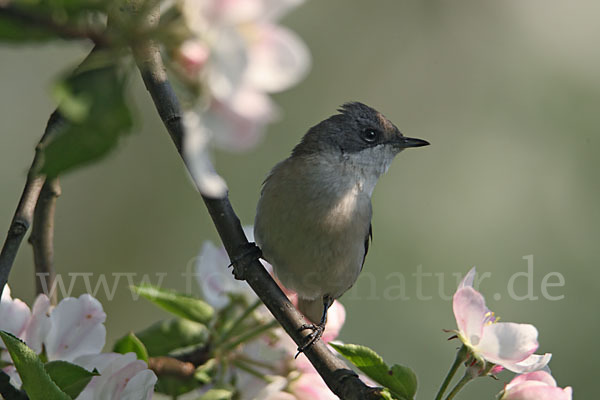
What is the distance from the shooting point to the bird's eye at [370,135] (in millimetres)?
3561

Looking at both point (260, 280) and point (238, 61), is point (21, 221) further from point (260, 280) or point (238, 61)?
point (238, 61)

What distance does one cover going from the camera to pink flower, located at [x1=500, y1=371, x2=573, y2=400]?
1481 millimetres

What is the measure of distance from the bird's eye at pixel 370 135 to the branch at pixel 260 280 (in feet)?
5.95

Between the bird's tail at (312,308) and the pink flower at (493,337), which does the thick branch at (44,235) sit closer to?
the pink flower at (493,337)

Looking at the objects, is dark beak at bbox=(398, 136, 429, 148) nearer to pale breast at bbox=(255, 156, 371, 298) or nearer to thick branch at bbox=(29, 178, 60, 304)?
pale breast at bbox=(255, 156, 371, 298)

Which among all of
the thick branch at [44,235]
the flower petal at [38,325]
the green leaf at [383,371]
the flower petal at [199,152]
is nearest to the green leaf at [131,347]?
the flower petal at [38,325]

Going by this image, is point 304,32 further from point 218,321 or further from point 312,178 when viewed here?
point 218,321

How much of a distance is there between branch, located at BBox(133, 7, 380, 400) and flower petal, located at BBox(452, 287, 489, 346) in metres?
0.25

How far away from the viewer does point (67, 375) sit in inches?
54.1

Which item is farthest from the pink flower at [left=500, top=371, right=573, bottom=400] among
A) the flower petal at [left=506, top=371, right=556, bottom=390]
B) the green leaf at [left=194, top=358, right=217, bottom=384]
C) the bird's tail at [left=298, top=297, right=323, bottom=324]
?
the bird's tail at [left=298, top=297, right=323, bottom=324]

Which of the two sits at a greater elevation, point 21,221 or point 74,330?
point 21,221

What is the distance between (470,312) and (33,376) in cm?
89

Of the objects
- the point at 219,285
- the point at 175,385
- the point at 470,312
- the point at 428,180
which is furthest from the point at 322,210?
the point at 428,180

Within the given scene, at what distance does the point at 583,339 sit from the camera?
6.33 m
